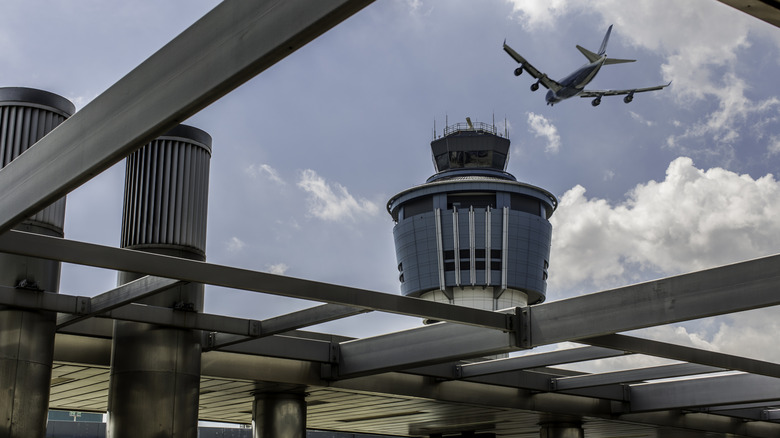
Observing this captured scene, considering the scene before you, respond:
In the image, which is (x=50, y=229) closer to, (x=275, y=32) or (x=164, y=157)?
(x=164, y=157)

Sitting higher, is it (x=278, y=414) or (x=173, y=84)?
(x=173, y=84)

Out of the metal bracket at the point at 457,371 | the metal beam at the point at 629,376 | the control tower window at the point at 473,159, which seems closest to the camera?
the metal beam at the point at 629,376

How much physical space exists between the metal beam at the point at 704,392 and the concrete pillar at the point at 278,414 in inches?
337

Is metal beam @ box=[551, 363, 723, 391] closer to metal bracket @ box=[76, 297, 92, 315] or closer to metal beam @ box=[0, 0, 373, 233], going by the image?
metal bracket @ box=[76, 297, 92, 315]

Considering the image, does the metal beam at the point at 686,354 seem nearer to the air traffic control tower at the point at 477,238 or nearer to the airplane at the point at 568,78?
the airplane at the point at 568,78

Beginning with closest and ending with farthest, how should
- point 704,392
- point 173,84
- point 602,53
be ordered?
1. point 173,84
2. point 704,392
3. point 602,53

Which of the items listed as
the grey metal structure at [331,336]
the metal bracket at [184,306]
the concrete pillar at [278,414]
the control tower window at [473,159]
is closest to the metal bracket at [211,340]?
the grey metal structure at [331,336]

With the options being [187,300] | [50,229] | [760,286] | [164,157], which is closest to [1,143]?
[50,229]

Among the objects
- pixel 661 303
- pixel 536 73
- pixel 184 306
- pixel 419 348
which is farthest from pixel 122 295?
pixel 536 73

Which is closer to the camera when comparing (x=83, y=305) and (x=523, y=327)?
(x=83, y=305)

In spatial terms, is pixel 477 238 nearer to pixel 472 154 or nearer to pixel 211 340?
pixel 472 154

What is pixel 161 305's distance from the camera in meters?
15.2

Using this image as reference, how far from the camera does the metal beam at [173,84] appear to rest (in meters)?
4.77

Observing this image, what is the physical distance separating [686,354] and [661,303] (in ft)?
10.4
